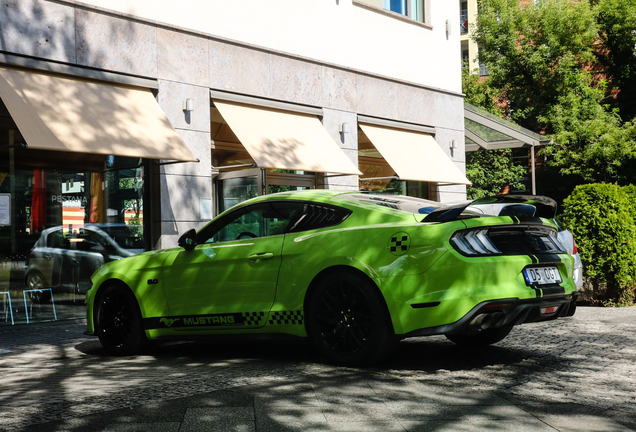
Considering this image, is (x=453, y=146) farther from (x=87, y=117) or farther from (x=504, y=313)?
(x=504, y=313)

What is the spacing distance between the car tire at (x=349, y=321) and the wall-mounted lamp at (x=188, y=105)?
6458 mm

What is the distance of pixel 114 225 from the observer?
430 inches

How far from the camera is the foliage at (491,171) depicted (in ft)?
106

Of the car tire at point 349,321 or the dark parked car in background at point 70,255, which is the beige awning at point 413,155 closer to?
the dark parked car in background at point 70,255

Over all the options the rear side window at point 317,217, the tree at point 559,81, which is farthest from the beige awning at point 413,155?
the tree at point 559,81

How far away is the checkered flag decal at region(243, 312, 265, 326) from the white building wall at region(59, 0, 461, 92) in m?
6.44

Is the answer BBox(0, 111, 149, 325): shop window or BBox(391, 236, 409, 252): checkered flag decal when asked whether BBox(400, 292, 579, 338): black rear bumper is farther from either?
BBox(0, 111, 149, 325): shop window

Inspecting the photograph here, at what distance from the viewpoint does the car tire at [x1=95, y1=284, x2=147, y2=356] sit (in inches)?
268

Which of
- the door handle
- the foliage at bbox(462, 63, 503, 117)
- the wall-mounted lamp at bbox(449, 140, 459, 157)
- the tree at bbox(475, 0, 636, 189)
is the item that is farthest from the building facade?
the foliage at bbox(462, 63, 503, 117)

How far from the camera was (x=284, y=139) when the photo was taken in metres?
12.4

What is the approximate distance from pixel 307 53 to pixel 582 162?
2145 cm

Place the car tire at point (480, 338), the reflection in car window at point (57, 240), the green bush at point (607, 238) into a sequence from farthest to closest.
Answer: the green bush at point (607, 238) < the reflection in car window at point (57, 240) < the car tire at point (480, 338)

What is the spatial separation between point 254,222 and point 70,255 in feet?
17.7

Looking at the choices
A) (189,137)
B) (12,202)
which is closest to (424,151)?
(189,137)
